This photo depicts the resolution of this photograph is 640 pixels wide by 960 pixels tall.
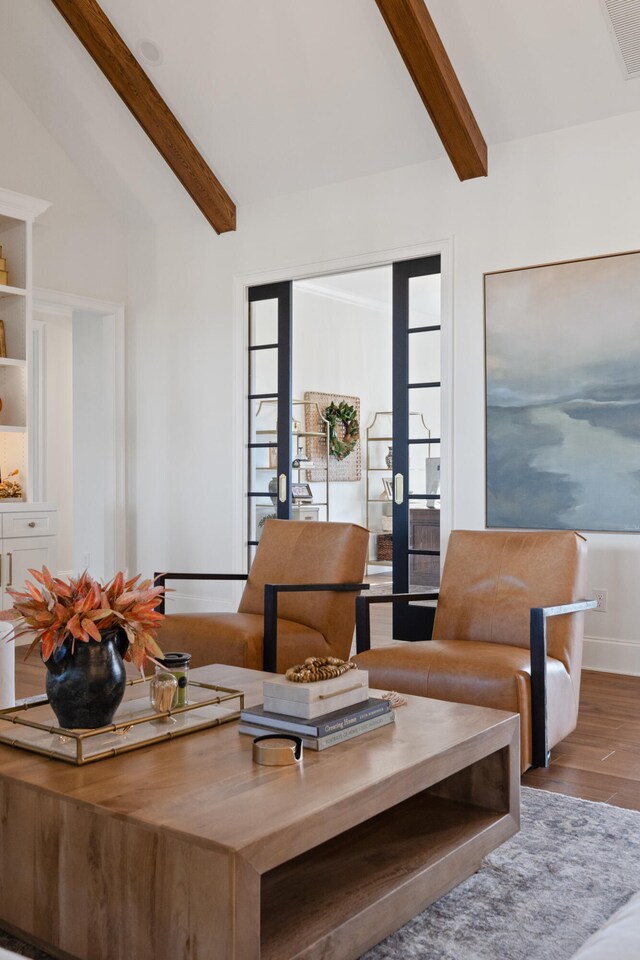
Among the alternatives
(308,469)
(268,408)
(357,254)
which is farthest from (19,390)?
(308,469)

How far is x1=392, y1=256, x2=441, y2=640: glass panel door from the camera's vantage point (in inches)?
201

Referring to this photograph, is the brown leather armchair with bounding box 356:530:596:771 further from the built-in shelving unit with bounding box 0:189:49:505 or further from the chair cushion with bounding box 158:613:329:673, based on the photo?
the built-in shelving unit with bounding box 0:189:49:505

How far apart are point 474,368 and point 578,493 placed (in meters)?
0.91

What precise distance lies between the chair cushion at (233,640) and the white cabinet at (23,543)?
1.70m

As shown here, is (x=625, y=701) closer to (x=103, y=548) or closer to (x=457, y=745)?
(x=457, y=745)

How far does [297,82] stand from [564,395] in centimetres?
233

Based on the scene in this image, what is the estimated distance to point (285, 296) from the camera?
5.81 metres

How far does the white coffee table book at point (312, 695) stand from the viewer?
1991 millimetres

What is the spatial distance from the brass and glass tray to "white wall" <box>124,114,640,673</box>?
2.82 m

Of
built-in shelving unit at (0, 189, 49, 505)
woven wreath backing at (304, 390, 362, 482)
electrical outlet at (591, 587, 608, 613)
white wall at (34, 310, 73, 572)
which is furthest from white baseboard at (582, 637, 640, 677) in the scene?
white wall at (34, 310, 73, 572)

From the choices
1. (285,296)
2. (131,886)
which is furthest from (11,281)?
(131,886)

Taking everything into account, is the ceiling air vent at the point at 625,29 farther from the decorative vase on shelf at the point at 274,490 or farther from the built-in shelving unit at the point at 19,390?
the built-in shelving unit at the point at 19,390

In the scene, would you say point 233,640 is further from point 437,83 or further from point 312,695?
Result: point 437,83

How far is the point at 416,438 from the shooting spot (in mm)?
5168
